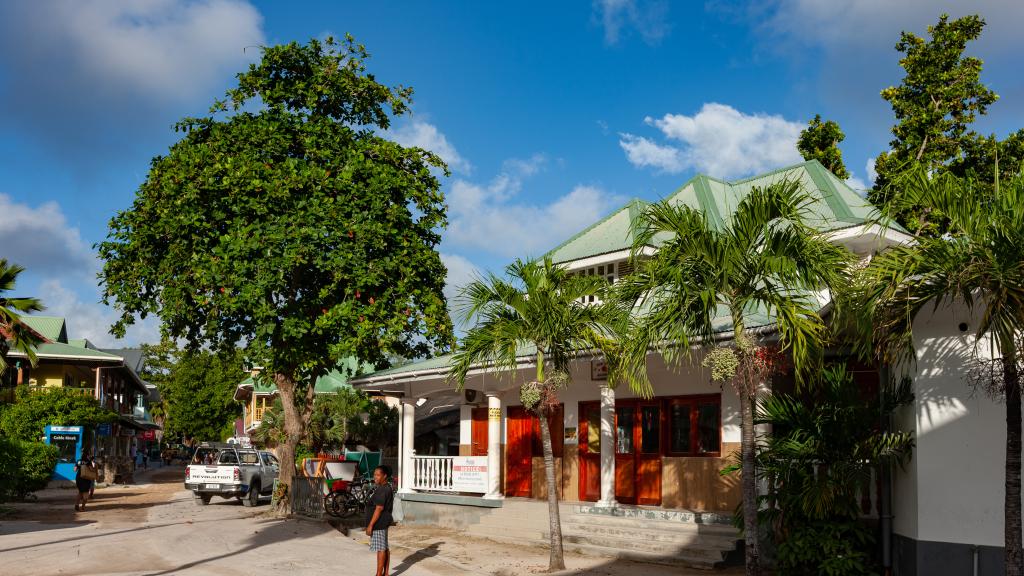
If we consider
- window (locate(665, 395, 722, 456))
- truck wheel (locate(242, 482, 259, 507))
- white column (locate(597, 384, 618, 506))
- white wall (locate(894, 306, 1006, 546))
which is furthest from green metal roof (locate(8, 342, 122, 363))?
white wall (locate(894, 306, 1006, 546))

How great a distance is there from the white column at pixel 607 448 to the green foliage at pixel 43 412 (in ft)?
90.1

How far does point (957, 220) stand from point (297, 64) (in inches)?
707

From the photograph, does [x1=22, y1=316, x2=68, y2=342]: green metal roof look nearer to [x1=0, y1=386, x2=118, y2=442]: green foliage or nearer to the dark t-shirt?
[x1=0, y1=386, x2=118, y2=442]: green foliage

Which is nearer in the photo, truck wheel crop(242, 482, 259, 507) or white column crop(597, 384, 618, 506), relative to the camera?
white column crop(597, 384, 618, 506)

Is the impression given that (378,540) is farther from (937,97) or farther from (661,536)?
(937,97)

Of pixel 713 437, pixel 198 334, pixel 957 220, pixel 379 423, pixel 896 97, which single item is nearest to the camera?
pixel 957 220

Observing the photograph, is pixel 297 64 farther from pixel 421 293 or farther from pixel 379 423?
pixel 379 423

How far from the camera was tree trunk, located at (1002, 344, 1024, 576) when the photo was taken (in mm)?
8750

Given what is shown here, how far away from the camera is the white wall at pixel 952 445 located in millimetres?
11086

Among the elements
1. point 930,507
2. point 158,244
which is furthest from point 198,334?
point 930,507

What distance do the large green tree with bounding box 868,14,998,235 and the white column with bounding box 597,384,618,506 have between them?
12952 millimetres

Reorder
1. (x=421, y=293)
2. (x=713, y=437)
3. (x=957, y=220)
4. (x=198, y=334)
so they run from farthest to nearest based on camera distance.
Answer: (x=198, y=334)
(x=421, y=293)
(x=713, y=437)
(x=957, y=220)

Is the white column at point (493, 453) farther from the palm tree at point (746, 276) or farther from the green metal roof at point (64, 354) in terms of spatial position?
the green metal roof at point (64, 354)

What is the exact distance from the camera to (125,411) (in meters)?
62.3
